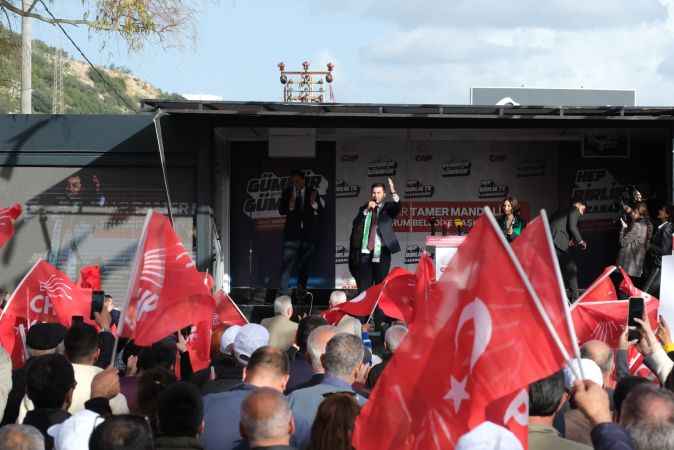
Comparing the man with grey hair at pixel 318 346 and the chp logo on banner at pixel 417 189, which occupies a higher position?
the chp logo on banner at pixel 417 189

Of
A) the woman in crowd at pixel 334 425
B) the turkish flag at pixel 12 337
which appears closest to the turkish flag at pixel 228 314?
the turkish flag at pixel 12 337

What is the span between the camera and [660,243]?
543 inches

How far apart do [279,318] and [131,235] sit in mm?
7195

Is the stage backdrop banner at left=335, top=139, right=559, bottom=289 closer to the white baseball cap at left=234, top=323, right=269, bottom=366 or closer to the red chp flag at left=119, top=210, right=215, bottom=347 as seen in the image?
the red chp flag at left=119, top=210, right=215, bottom=347

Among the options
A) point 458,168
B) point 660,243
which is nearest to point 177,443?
point 660,243

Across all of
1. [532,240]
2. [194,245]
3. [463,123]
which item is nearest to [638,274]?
[463,123]

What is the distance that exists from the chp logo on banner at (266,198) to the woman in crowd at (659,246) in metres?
5.23

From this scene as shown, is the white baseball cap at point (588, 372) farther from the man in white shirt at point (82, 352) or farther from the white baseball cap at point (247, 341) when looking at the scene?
the man in white shirt at point (82, 352)

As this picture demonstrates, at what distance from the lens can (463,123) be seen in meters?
15.1

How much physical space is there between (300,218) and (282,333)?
6853 mm

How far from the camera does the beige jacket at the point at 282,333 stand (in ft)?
27.4

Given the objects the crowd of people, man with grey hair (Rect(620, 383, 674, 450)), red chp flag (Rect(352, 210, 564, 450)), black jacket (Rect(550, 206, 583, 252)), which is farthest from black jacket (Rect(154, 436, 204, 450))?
black jacket (Rect(550, 206, 583, 252))

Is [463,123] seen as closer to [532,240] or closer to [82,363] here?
[82,363]

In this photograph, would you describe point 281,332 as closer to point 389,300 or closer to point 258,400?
point 389,300
